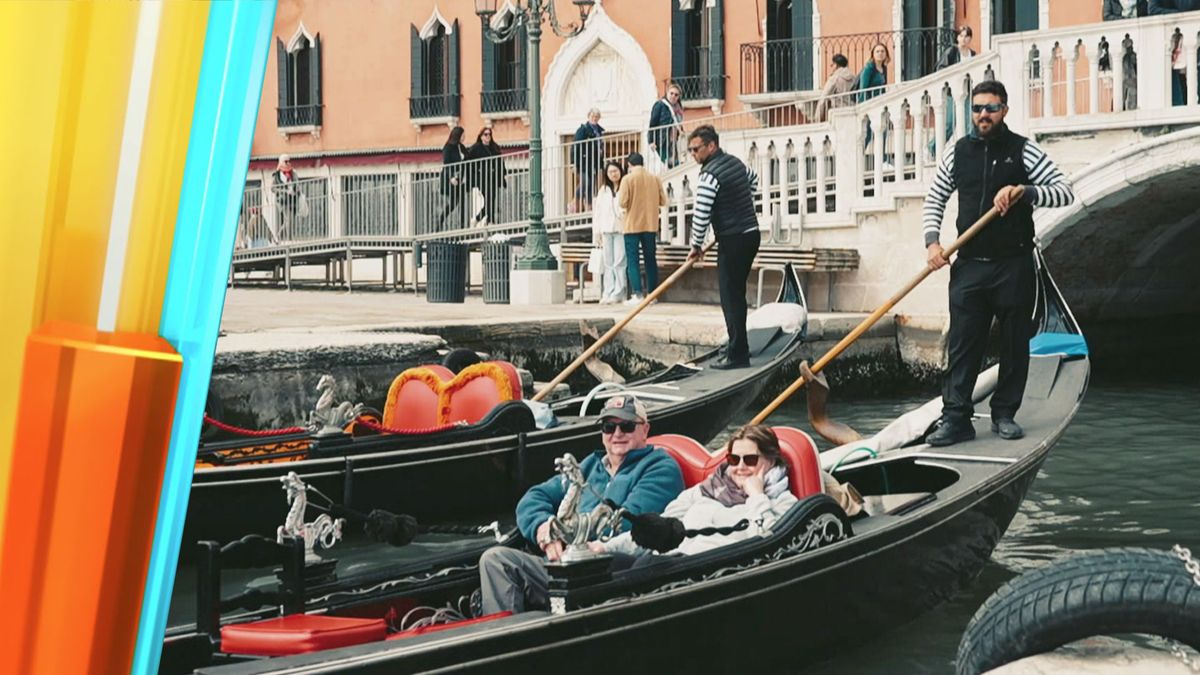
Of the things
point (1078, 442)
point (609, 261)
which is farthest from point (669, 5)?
point (1078, 442)

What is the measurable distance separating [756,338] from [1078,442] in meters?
1.70

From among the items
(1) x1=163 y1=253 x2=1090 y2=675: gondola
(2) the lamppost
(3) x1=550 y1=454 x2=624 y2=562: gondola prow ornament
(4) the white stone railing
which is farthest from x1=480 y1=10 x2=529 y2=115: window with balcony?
(3) x1=550 y1=454 x2=624 y2=562: gondola prow ornament

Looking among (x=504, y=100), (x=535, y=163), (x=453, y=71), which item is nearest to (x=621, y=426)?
(x=535, y=163)

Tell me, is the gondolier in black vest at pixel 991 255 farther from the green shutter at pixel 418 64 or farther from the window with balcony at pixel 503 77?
the green shutter at pixel 418 64

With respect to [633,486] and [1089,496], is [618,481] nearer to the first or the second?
[633,486]

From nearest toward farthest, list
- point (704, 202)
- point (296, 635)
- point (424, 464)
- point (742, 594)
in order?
point (296, 635)
point (742, 594)
point (424, 464)
point (704, 202)

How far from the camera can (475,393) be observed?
5.82 metres

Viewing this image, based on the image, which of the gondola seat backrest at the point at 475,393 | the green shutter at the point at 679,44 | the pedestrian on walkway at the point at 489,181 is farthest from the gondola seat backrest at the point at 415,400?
the green shutter at the point at 679,44

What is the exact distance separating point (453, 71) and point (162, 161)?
17.0 m

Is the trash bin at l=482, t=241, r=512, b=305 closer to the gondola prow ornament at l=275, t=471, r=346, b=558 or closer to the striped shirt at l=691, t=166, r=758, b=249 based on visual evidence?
the striped shirt at l=691, t=166, r=758, b=249

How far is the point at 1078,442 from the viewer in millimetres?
7641

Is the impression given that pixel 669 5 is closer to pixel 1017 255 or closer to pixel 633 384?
pixel 633 384

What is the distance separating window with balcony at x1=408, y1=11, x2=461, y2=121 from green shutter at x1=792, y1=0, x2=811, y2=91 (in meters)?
4.28

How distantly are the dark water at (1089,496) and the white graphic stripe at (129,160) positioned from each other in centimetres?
339
